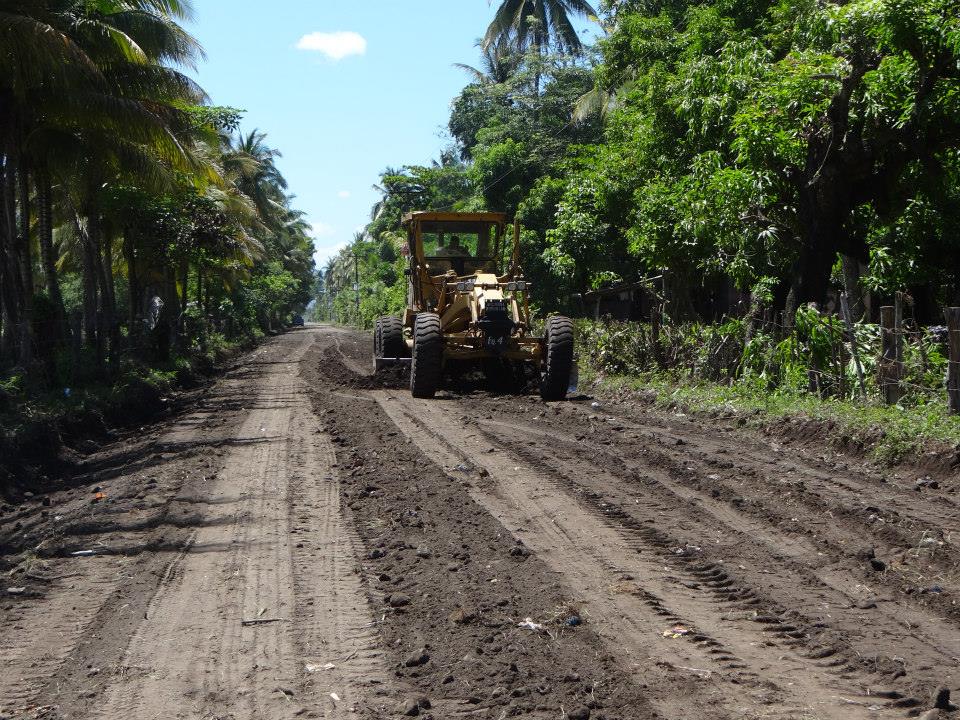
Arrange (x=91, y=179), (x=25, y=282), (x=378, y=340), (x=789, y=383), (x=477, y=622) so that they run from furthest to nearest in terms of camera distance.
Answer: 1. (x=91, y=179)
2. (x=378, y=340)
3. (x=25, y=282)
4. (x=789, y=383)
5. (x=477, y=622)

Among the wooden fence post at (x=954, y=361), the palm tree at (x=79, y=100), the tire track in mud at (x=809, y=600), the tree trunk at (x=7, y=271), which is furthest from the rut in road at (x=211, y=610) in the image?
the tree trunk at (x=7, y=271)

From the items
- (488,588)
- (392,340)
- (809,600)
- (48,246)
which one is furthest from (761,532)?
(48,246)

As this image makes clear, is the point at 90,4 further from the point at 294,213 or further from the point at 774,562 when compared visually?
the point at 294,213

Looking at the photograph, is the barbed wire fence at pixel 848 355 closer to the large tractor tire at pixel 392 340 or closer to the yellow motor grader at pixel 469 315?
the yellow motor grader at pixel 469 315

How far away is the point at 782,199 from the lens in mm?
15477

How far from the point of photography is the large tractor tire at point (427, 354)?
1675 cm

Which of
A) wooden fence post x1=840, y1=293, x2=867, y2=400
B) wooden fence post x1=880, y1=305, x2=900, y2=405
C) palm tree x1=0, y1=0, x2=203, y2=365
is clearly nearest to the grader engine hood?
palm tree x1=0, y1=0, x2=203, y2=365

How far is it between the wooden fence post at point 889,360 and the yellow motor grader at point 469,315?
18.7 feet

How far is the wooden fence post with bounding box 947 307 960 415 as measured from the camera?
10.6 meters

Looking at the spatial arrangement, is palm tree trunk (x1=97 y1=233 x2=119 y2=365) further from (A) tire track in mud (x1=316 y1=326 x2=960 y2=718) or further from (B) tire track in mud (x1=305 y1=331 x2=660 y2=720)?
(B) tire track in mud (x1=305 y1=331 x2=660 y2=720)

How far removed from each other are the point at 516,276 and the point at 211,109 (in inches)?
572

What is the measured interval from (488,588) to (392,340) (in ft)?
45.2

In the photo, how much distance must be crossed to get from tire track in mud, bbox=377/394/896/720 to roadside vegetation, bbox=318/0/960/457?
164 inches

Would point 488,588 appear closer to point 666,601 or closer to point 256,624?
point 666,601
